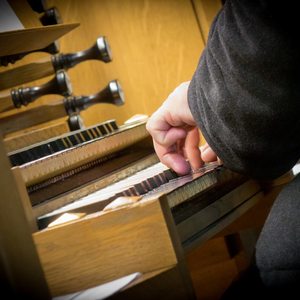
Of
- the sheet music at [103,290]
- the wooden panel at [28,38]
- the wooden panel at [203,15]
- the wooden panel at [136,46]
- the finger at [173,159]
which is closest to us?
the sheet music at [103,290]

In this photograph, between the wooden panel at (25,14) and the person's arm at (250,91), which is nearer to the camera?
the person's arm at (250,91)

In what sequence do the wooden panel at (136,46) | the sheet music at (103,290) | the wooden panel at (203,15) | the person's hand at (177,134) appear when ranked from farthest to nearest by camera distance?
the wooden panel at (203,15) < the wooden panel at (136,46) < the person's hand at (177,134) < the sheet music at (103,290)

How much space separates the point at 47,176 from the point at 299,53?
634 mm

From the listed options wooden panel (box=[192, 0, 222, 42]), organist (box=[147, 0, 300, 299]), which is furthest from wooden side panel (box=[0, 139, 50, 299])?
wooden panel (box=[192, 0, 222, 42])

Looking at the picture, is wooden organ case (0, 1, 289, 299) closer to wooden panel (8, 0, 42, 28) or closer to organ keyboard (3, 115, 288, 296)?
organ keyboard (3, 115, 288, 296)

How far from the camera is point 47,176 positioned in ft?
3.82

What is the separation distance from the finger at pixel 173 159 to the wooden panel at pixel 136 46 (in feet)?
2.89

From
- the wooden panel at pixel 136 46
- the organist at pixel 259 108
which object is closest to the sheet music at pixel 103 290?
the organist at pixel 259 108

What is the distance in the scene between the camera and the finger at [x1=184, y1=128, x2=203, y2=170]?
1.20m

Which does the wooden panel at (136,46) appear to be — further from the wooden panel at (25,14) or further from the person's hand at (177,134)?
the person's hand at (177,134)

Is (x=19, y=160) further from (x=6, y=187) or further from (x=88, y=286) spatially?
(x=88, y=286)

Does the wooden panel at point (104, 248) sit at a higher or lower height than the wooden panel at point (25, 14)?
lower

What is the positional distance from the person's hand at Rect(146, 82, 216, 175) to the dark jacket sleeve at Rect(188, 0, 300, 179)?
0.10 meters

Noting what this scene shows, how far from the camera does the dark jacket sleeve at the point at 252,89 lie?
808 mm
